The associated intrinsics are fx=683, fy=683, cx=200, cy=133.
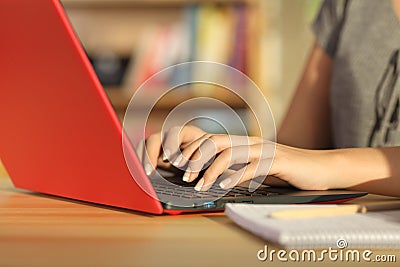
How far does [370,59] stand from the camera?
134cm

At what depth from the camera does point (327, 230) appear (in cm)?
53

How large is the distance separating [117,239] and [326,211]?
0.18m

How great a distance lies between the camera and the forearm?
2.77 feet

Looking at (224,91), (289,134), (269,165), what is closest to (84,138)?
(269,165)

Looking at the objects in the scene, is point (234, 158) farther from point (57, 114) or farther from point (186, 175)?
point (57, 114)

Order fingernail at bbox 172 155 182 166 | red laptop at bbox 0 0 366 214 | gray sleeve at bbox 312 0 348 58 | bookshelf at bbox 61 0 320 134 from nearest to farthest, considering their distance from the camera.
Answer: red laptop at bbox 0 0 366 214 < fingernail at bbox 172 155 182 166 < gray sleeve at bbox 312 0 348 58 < bookshelf at bbox 61 0 320 134

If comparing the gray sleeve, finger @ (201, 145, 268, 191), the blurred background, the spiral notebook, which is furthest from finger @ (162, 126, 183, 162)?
the blurred background

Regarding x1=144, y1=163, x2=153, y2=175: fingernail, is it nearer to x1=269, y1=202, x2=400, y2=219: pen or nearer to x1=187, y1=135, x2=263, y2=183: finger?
x1=187, y1=135, x2=263, y2=183: finger

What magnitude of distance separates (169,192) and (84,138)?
11 centimetres

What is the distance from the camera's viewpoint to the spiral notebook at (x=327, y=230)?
1.68 feet

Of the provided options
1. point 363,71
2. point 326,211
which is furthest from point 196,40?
point 326,211

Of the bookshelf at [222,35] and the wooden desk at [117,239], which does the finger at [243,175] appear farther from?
the bookshelf at [222,35]

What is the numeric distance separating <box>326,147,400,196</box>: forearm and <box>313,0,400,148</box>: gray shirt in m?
0.38

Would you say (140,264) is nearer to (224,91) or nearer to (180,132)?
(180,132)
